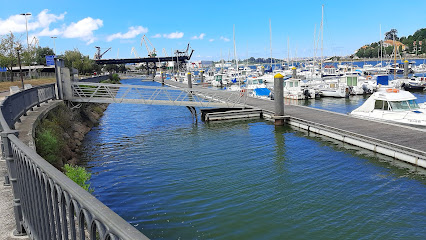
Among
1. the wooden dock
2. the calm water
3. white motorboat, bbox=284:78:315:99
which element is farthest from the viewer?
white motorboat, bbox=284:78:315:99

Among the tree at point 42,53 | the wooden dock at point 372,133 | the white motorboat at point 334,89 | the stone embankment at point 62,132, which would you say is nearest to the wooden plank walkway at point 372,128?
the wooden dock at point 372,133

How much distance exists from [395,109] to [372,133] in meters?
4.03

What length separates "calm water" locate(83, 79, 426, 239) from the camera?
408 inches

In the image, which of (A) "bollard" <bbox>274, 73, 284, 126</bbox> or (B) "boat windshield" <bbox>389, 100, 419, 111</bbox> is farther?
(A) "bollard" <bbox>274, 73, 284, 126</bbox>

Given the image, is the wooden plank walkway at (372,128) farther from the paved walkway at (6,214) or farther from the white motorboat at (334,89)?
the white motorboat at (334,89)

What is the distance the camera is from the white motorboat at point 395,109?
2036cm

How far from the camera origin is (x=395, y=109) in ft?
70.6

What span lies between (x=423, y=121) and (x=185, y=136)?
14513mm

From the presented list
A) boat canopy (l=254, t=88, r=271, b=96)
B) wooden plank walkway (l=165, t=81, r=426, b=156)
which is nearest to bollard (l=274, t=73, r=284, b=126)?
wooden plank walkway (l=165, t=81, r=426, b=156)

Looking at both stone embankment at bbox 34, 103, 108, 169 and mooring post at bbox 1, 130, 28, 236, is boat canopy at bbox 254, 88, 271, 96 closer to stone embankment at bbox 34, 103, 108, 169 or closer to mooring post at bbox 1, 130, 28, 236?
stone embankment at bbox 34, 103, 108, 169

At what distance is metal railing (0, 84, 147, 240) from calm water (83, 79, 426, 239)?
5.47 metres

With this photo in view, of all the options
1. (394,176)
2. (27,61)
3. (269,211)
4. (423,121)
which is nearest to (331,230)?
(269,211)

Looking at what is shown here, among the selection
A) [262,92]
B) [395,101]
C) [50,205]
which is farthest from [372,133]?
[262,92]

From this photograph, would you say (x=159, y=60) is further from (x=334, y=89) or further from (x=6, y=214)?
(x=6, y=214)
